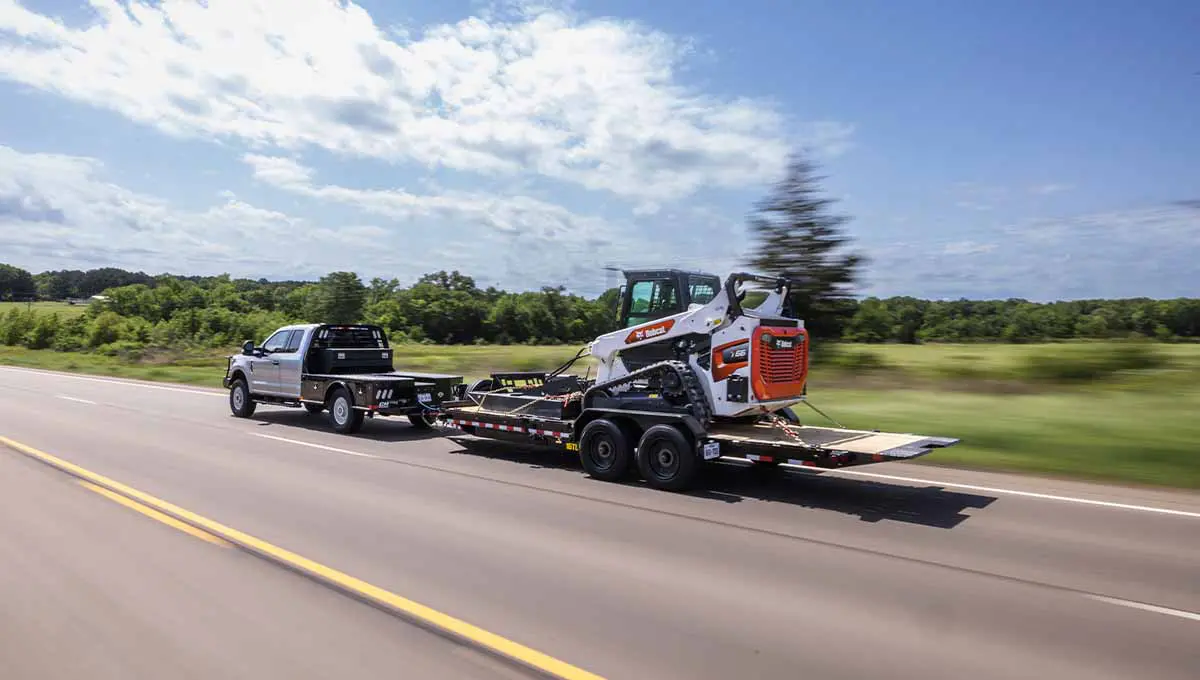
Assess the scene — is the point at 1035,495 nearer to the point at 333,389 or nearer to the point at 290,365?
the point at 333,389

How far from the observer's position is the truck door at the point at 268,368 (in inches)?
672

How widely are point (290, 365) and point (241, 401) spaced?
87.4 inches

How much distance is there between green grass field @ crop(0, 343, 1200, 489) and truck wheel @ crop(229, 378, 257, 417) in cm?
973

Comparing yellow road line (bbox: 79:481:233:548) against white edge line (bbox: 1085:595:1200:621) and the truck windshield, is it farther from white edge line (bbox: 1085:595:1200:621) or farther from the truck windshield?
the truck windshield

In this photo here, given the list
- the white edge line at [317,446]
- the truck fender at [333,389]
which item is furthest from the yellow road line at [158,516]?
the truck fender at [333,389]

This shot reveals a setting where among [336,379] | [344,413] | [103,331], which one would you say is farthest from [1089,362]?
[103,331]

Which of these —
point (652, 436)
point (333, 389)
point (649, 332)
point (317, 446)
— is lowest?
point (317, 446)

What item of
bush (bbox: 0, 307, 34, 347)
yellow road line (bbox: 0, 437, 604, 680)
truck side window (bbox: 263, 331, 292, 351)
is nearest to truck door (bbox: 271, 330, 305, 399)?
truck side window (bbox: 263, 331, 292, 351)

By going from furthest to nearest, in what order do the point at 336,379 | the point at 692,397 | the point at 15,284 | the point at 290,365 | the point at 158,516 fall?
the point at 15,284 < the point at 290,365 < the point at 336,379 < the point at 692,397 < the point at 158,516

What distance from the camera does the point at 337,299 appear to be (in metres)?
36.9

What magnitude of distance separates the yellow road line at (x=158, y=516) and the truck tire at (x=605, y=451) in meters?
4.79

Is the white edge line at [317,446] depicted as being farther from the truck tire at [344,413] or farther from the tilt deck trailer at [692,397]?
the tilt deck trailer at [692,397]

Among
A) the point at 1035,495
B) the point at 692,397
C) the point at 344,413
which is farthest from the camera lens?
the point at 344,413

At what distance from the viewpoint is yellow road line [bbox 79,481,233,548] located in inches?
275
